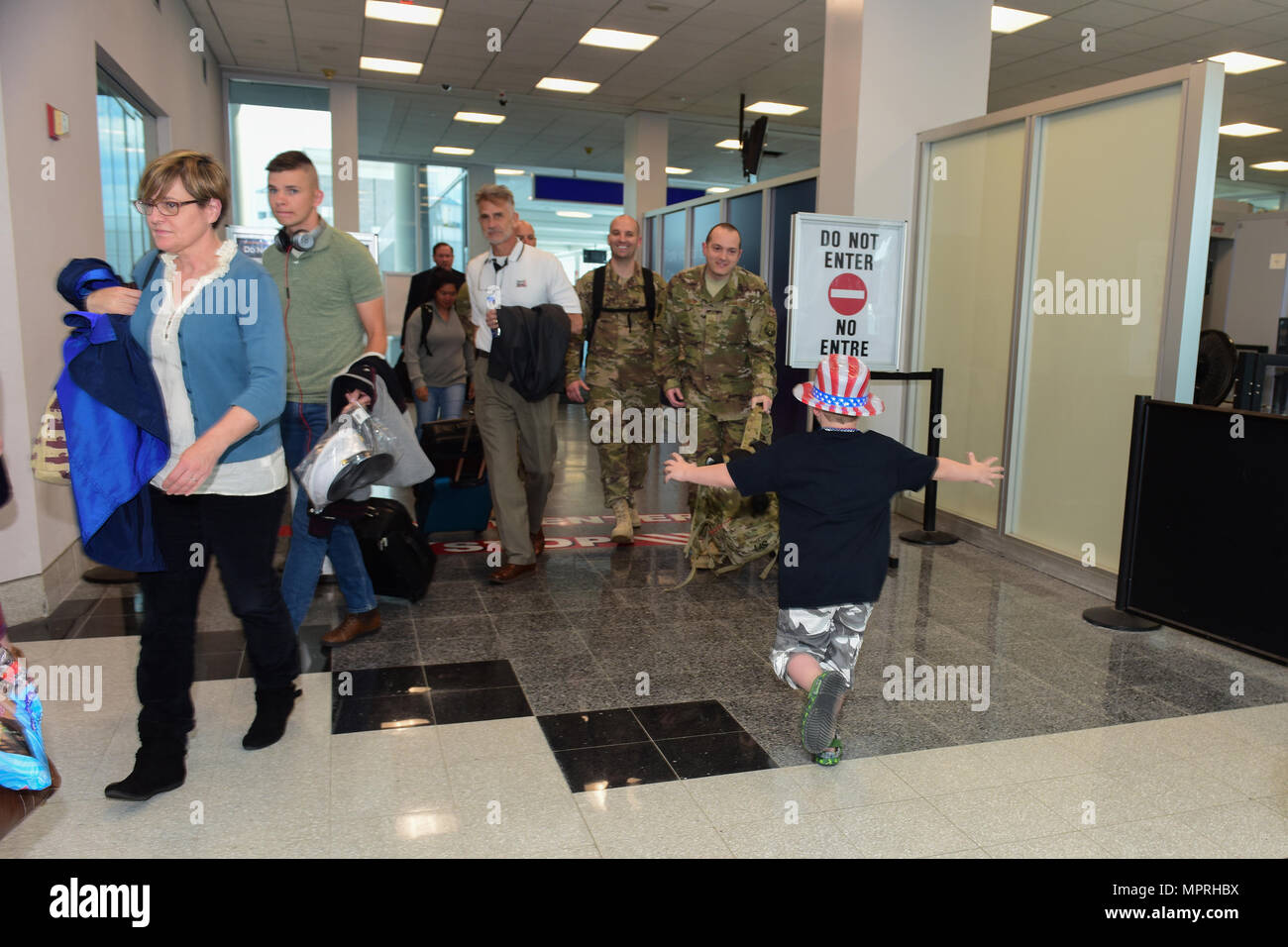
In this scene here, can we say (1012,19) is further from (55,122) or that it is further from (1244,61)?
(55,122)

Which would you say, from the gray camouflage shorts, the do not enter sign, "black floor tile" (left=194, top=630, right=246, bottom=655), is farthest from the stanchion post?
"black floor tile" (left=194, top=630, right=246, bottom=655)

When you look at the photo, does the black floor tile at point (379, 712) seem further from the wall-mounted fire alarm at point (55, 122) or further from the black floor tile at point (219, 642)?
the wall-mounted fire alarm at point (55, 122)

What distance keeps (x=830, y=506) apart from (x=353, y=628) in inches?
82.5

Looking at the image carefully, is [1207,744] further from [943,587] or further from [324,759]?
[324,759]

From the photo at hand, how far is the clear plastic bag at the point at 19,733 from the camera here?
169cm

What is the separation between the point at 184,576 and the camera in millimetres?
2625

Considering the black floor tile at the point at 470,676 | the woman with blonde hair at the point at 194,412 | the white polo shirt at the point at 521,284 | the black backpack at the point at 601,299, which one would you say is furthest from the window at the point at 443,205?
the woman with blonde hair at the point at 194,412

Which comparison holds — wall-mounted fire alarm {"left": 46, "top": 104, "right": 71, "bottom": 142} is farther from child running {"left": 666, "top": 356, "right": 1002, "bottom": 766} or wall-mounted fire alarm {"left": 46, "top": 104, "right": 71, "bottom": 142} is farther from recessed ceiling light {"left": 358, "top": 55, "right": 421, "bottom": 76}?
recessed ceiling light {"left": 358, "top": 55, "right": 421, "bottom": 76}

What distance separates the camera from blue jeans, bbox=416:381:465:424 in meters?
7.08

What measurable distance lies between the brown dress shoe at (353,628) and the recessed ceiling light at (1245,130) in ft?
46.4

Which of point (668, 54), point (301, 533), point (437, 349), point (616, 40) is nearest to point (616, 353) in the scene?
point (437, 349)

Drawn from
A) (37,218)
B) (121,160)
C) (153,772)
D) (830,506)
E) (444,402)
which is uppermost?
(121,160)

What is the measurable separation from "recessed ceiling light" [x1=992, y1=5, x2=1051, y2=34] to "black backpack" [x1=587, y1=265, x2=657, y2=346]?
5245mm

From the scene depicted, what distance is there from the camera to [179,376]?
8.39 feet
